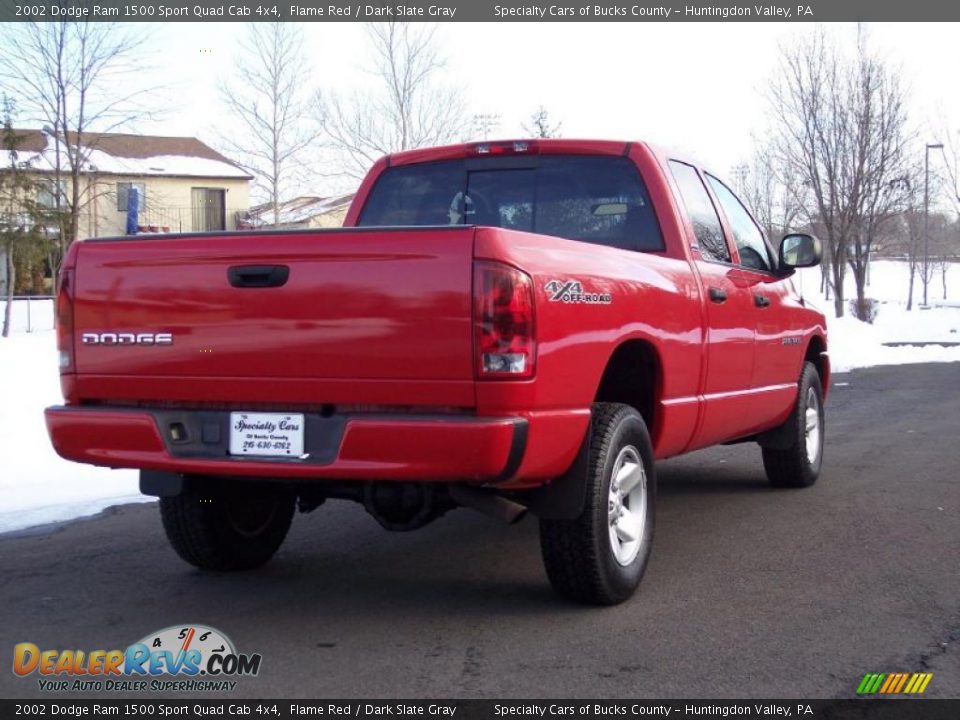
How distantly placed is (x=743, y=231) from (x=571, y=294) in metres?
3.01

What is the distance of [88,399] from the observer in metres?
4.50

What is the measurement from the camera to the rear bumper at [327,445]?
3861 millimetres

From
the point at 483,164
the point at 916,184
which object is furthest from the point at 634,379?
the point at 916,184

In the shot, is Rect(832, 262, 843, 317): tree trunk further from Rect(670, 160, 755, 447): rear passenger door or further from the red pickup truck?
the red pickup truck

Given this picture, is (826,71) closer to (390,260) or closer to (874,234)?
(874,234)

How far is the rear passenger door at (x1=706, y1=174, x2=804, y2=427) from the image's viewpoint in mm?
6355

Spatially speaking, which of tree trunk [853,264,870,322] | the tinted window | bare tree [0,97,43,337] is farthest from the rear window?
tree trunk [853,264,870,322]

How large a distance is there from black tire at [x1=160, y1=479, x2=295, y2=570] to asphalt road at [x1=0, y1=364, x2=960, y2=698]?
0.34 ft

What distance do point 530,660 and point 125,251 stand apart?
222 cm

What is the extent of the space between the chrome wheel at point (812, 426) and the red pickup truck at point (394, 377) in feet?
7.23

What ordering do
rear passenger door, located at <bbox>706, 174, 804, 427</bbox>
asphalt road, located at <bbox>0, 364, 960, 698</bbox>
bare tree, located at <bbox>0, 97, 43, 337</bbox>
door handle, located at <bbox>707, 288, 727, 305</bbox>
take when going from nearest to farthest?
asphalt road, located at <bbox>0, 364, 960, 698</bbox>, door handle, located at <bbox>707, 288, 727, 305</bbox>, rear passenger door, located at <bbox>706, 174, 804, 427</bbox>, bare tree, located at <bbox>0, 97, 43, 337</bbox>

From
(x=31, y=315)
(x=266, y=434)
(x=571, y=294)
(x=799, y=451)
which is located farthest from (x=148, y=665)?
(x=31, y=315)

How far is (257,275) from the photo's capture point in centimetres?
414

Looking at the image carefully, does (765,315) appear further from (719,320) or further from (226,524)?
(226,524)
